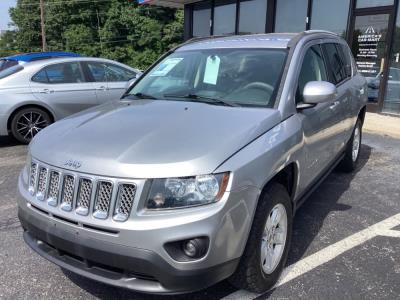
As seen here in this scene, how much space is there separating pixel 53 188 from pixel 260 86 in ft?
5.93

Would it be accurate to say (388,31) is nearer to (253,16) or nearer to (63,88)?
(253,16)

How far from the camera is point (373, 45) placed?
395 inches

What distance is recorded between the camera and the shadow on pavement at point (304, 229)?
2.91m

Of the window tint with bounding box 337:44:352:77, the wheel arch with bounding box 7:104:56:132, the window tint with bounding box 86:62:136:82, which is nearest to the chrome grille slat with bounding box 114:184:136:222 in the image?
the window tint with bounding box 337:44:352:77

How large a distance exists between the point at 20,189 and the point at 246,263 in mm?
1627

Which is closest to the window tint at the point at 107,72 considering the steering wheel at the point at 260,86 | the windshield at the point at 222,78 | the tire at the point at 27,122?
the tire at the point at 27,122

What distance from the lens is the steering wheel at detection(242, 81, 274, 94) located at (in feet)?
11.0

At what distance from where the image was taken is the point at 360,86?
5.59 metres

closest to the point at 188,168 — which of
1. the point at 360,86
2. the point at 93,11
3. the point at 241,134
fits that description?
the point at 241,134

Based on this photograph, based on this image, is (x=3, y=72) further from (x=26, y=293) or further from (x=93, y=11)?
(x=93, y=11)

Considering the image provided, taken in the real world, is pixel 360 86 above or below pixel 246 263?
above

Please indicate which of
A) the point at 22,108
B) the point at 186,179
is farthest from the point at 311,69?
the point at 22,108

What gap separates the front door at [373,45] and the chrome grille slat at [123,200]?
29.6ft

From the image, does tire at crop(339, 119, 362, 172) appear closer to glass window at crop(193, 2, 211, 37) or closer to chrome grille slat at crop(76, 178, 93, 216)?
chrome grille slat at crop(76, 178, 93, 216)
